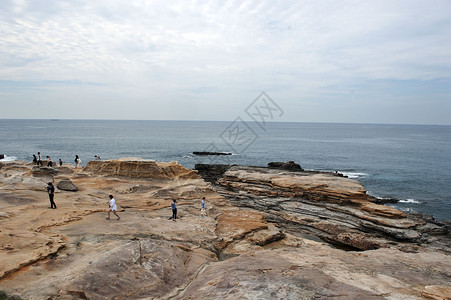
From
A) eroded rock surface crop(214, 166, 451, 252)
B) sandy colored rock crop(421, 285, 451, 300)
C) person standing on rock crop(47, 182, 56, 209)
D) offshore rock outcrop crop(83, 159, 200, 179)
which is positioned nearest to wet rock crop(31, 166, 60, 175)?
offshore rock outcrop crop(83, 159, 200, 179)

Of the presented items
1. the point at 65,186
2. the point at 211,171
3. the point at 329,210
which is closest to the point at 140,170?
the point at 65,186

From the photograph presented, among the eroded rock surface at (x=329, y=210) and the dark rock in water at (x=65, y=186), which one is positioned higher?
the dark rock in water at (x=65, y=186)

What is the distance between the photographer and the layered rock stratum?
8836mm

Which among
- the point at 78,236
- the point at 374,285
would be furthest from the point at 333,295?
the point at 78,236

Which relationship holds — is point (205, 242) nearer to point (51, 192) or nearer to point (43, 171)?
point (51, 192)

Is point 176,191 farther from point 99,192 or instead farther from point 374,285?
point 374,285

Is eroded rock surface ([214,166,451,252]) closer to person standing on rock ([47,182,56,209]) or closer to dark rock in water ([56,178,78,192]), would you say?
dark rock in water ([56,178,78,192])

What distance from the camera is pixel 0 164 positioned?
33594 millimetres

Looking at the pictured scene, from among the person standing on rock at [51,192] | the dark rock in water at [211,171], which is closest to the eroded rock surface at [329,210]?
the dark rock in water at [211,171]

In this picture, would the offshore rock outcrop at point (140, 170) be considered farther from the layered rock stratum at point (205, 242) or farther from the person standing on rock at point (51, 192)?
the person standing on rock at point (51, 192)

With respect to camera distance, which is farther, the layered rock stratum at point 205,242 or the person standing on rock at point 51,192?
the person standing on rock at point 51,192

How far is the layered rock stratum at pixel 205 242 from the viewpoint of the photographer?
884 centimetres

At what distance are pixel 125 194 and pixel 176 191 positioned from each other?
440 centimetres

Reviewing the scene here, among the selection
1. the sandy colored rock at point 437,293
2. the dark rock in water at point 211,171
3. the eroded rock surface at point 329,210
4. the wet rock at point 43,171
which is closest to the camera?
the sandy colored rock at point 437,293
